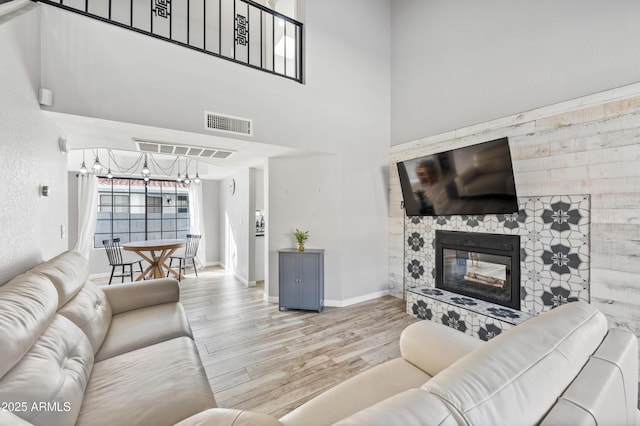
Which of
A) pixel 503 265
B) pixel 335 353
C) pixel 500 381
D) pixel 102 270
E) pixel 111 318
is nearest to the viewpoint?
pixel 500 381

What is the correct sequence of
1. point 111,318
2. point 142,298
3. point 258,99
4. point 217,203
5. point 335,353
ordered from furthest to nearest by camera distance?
1. point 217,203
2. point 258,99
3. point 335,353
4. point 142,298
5. point 111,318

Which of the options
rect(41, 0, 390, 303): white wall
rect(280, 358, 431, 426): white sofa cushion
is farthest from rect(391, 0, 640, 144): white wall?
rect(280, 358, 431, 426): white sofa cushion

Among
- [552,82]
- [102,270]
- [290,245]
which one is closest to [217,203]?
[102,270]

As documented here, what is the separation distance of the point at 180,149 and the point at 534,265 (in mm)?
4260

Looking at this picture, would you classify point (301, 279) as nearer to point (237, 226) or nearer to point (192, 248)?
point (237, 226)

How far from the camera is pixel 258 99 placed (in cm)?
298

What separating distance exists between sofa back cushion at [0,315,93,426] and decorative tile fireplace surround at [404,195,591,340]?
10.1 ft

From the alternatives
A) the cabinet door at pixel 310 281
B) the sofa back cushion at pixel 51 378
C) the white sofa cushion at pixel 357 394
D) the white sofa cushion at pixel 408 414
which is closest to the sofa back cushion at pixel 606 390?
the white sofa cushion at pixel 408 414

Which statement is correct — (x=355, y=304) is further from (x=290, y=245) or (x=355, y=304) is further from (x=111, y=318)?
(x=111, y=318)

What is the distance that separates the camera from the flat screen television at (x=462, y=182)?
2477mm

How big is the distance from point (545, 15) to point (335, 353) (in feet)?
12.7

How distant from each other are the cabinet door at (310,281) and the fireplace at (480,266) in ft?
5.26

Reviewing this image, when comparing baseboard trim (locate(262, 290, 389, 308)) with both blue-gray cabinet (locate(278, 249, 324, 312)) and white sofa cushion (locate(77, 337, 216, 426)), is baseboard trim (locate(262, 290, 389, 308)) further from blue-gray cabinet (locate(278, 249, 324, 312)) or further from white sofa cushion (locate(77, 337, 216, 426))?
white sofa cushion (locate(77, 337, 216, 426))

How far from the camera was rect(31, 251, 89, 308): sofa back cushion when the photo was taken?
1.58 meters
